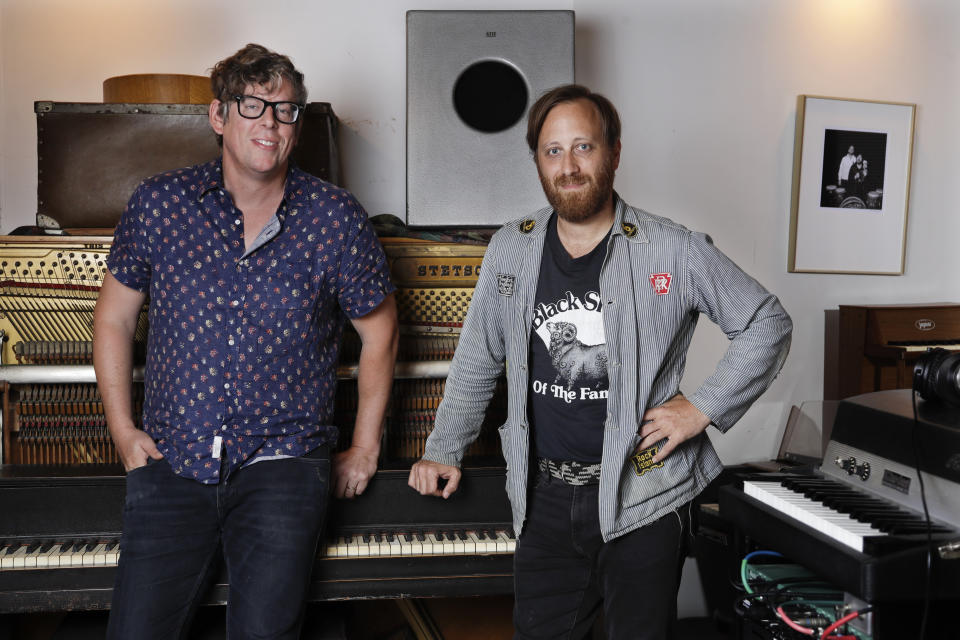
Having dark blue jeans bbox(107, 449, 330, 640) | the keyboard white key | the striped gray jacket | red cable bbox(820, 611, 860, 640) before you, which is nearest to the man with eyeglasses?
dark blue jeans bbox(107, 449, 330, 640)

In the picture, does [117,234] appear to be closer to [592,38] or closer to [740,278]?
[740,278]

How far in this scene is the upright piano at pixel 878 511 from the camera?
154 cm

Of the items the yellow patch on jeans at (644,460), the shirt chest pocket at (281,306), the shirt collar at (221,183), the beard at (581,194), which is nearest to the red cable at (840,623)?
the yellow patch on jeans at (644,460)

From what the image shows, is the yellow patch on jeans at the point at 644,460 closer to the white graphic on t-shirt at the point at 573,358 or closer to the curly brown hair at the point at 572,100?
the white graphic on t-shirt at the point at 573,358

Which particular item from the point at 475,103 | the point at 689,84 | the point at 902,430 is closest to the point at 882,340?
the point at 689,84

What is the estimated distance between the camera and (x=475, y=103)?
2.83m

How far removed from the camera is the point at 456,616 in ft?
9.22

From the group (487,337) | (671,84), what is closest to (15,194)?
(487,337)

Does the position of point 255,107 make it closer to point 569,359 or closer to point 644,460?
point 569,359

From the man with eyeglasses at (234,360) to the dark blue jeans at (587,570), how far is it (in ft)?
1.80

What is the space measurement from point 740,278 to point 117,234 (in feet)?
5.08

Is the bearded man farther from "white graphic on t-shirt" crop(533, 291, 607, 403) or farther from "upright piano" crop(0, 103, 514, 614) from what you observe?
"upright piano" crop(0, 103, 514, 614)

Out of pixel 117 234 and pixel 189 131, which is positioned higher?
pixel 189 131

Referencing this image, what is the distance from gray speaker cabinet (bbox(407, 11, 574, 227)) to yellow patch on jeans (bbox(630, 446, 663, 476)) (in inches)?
45.5
